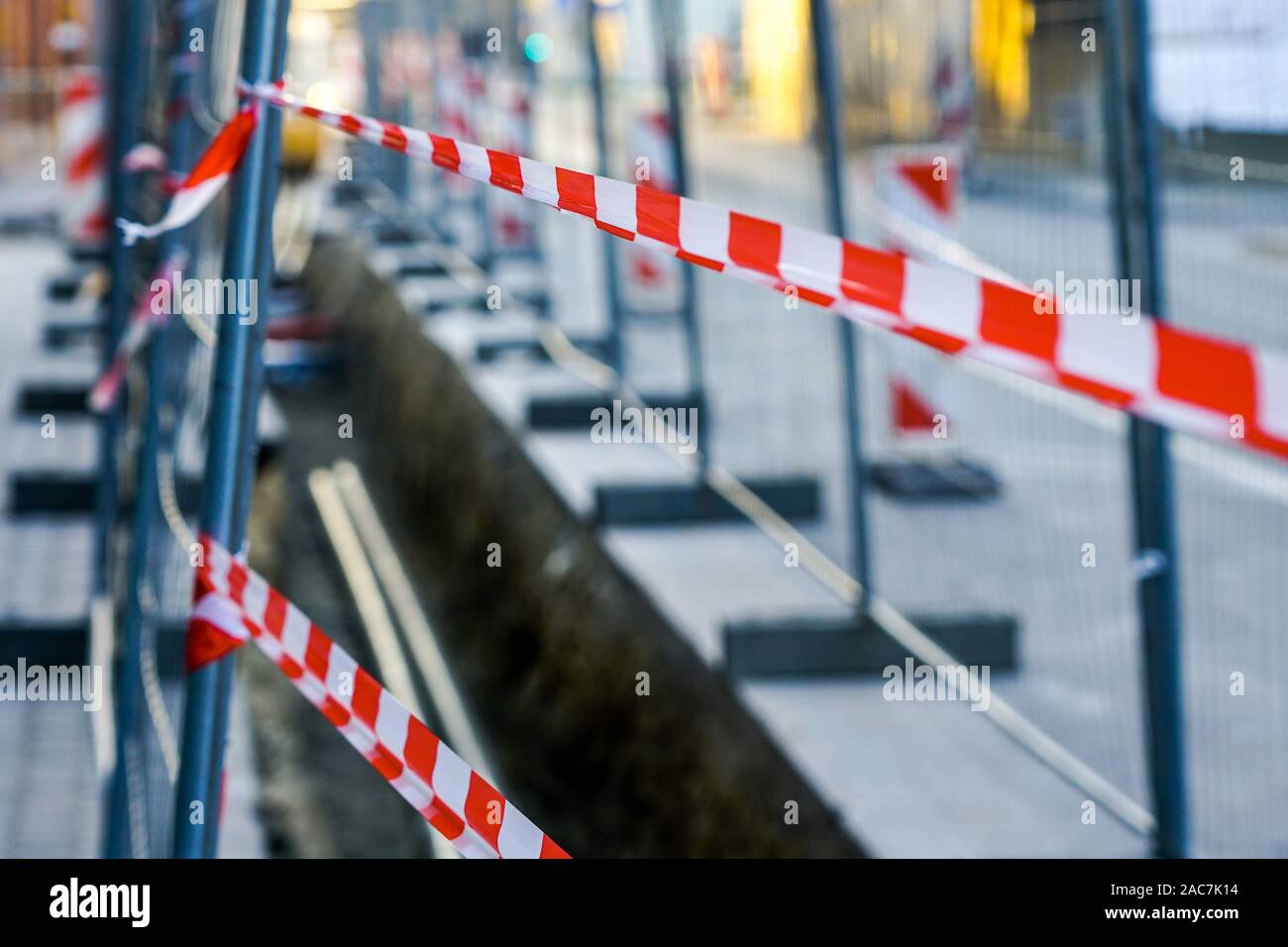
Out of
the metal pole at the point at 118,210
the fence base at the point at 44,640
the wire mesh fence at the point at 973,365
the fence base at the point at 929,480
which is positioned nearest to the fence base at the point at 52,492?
the wire mesh fence at the point at 973,365

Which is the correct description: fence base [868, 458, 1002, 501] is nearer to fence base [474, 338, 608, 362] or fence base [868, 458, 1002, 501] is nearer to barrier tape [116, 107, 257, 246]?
barrier tape [116, 107, 257, 246]

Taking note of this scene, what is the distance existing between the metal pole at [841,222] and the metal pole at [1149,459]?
1.54 meters

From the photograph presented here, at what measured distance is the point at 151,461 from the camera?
379cm

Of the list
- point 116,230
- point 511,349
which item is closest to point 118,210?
point 116,230

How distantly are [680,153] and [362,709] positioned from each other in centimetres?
526

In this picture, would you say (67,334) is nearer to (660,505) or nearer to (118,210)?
(660,505)

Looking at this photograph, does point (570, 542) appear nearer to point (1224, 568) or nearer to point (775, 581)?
point (775, 581)

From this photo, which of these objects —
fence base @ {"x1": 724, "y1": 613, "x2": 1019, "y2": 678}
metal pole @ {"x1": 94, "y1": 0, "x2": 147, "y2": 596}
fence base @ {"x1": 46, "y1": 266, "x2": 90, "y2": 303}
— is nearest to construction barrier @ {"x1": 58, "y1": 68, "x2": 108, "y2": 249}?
fence base @ {"x1": 46, "y1": 266, "x2": 90, "y2": 303}

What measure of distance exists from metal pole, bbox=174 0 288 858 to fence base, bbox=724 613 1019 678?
2733mm

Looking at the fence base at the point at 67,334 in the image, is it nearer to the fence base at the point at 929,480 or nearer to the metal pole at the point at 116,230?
the metal pole at the point at 116,230

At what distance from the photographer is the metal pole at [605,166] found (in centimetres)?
863

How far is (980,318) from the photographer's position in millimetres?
1414

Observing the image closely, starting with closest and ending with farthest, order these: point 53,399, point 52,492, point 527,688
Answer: point 527,688
point 52,492
point 53,399

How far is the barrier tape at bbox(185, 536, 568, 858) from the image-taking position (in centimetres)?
211
